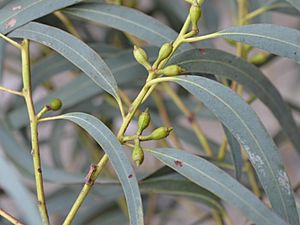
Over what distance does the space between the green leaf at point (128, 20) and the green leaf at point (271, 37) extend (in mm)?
77

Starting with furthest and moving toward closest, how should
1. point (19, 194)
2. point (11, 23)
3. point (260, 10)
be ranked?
point (260, 10)
point (11, 23)
point (19, 194)

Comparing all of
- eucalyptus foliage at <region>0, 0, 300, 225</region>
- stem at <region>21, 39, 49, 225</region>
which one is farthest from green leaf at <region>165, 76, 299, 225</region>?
stem at <region>21, 39, 49, 225</region>

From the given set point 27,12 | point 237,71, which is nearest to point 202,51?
point 237,71

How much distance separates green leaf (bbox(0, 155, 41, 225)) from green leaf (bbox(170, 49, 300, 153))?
0.17 metres

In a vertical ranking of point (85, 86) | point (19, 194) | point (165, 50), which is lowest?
point (19, 194)

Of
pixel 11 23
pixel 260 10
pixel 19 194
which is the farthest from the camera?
pixel 260 10

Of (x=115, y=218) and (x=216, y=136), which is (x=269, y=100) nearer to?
(x=115, y=218)

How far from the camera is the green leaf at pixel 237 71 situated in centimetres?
53

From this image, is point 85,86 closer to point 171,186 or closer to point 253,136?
point 171,186

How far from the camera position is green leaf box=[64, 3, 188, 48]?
56cm

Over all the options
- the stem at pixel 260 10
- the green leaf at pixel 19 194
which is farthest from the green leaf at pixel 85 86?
the green leaf at pixel 19 194

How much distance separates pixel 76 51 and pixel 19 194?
14 cm

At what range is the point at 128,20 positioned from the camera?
1.84ft

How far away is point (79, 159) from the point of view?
1330 mm
